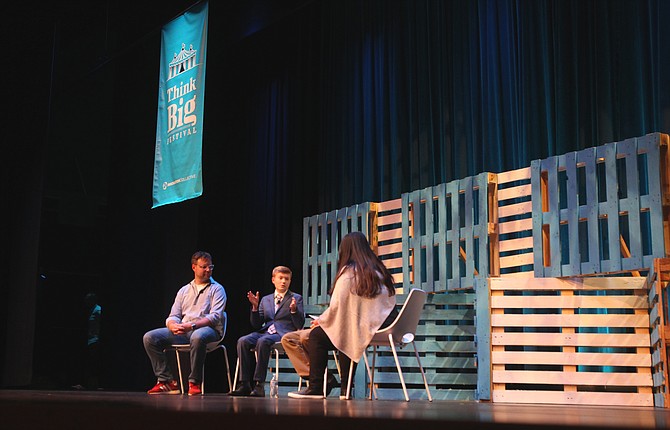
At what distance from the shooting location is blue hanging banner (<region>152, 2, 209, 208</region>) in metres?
8.17

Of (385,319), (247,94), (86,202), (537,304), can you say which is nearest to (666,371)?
(537,304)

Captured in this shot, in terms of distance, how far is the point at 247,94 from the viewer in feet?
37.3

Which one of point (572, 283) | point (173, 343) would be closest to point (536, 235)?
point (572, 283)

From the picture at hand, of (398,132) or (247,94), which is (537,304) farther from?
(247,94)

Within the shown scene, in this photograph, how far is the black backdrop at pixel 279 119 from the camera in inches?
305

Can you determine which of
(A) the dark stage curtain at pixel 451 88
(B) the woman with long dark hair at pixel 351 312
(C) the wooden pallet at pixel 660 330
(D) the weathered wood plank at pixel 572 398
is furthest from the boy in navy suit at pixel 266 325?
(C) the wooden pallet at pixel 660 330

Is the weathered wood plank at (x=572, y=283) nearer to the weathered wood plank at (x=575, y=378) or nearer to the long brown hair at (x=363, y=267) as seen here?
the weathered wood plank at (x=575, y=378)

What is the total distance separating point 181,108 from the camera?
8516 millimetres

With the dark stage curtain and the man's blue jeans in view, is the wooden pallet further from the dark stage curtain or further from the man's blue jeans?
the man's blue jeans

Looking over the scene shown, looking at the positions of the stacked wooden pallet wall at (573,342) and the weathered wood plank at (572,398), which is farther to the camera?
the stacked wooden pallet wall at (573,342)

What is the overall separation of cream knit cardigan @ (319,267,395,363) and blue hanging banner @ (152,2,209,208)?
8.90ft

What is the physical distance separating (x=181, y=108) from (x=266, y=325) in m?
2.64

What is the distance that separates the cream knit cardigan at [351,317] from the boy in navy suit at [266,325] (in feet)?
4.37

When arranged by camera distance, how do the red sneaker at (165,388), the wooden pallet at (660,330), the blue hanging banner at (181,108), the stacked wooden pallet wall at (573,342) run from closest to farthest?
1. the wooden pallet at (660,330)
2. the stacked wooden pallet wall at (573,342)
3. the red sneaker at (165,388)
4. the blue hanging banner at (181,108)
